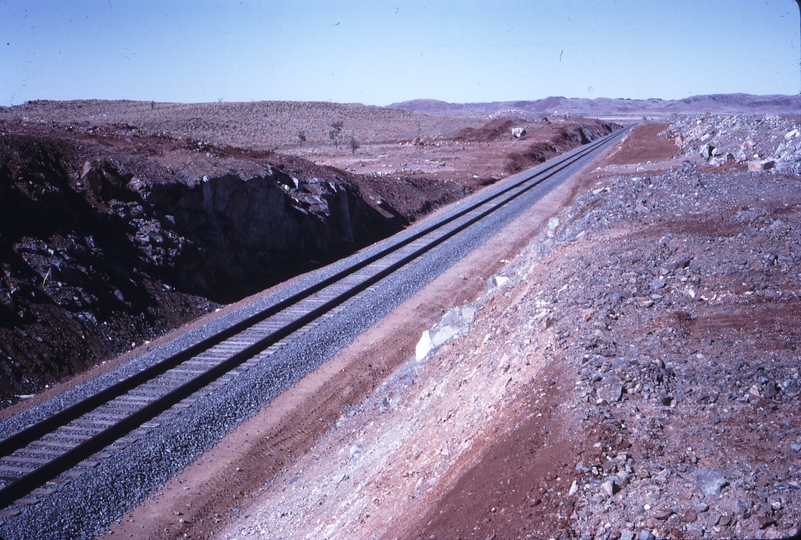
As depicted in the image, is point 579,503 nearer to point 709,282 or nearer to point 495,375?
point 495,375

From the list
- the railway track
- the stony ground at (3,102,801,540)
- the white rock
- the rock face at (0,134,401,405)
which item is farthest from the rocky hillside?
the white rock

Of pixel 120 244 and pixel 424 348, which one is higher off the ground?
pixel 120 244

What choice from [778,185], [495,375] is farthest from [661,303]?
[778,185]

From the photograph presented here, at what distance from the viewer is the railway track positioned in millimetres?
7641

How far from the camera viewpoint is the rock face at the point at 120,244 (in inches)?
467

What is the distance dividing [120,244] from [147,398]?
679cm

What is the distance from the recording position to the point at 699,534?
390 cm

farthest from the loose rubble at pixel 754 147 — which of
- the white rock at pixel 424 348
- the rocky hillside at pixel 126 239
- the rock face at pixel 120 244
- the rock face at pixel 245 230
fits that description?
the rock face at pixel 120 244

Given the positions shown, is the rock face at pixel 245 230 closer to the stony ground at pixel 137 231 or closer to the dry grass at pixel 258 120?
the stony ground at pixel 137 231

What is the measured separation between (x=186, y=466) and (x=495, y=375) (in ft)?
14.6

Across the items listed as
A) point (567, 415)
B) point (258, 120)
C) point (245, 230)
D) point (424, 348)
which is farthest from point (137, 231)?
point (258, 120)

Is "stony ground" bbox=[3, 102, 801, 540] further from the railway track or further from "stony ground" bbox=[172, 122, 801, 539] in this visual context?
the railway track

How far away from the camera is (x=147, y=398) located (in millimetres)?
9539

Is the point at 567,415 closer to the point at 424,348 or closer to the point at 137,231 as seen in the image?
the point at 424,348
